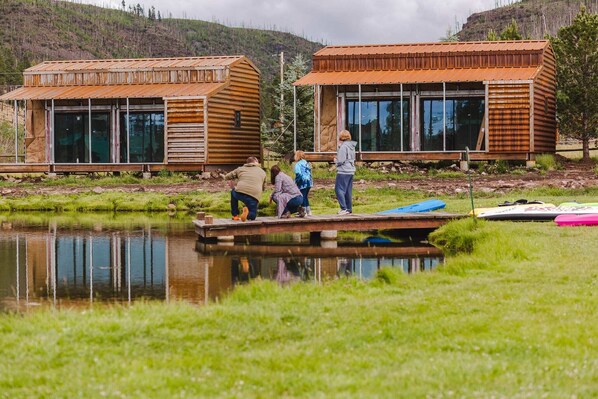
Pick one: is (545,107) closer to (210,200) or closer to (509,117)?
(509,117)

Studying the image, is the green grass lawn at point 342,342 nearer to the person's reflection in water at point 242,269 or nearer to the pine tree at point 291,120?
the person's reflection in water at point 242,269

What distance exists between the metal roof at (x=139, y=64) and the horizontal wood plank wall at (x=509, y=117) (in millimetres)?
10869

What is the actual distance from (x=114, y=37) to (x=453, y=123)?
107 m

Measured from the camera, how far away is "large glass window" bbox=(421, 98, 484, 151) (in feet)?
117

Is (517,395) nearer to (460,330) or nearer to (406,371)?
(406,371)

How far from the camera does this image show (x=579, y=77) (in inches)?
1550

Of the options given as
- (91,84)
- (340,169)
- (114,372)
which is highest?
(91,84)

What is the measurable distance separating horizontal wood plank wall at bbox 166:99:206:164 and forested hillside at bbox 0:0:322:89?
58243mm

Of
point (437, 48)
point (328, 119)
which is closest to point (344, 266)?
point (328, 119)

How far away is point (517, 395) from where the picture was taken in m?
6.27

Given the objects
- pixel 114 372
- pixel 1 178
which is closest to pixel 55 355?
pixel 114 372

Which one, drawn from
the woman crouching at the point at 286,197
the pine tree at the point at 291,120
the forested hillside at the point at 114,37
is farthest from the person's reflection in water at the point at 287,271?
the forested hillside at the point at 114,37

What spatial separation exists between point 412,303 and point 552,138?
30.7 metres

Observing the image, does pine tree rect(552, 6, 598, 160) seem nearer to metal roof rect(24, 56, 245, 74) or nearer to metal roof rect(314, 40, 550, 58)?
metal roof rect(314, 40, 550, 58)
